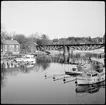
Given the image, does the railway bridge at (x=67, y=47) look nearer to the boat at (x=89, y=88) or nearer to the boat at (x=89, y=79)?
the boat at (x=89, y=79)

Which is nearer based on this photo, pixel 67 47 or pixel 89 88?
pixel 89 88

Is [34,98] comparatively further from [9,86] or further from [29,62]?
[29,62]

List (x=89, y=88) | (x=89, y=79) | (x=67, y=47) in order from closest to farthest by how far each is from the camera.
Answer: (x=89, y=88)
(x=89, y=79)
(x=67, y=47)

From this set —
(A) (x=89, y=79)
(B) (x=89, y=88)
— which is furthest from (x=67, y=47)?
(B) (x=89, y=88)

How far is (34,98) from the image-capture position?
436 centimetres

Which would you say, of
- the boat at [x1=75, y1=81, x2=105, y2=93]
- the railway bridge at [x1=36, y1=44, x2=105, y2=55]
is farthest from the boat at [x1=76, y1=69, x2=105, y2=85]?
the railway bridge at [x1=36, y1=44, x2=105, y2=55]

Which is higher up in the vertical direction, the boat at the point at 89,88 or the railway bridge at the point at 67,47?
the railway bridge at the point at 67,47

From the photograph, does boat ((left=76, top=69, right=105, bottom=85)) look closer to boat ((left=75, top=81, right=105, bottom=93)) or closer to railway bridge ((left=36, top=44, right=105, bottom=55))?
boat ((left=75, top=81, right=105, bottom=93))

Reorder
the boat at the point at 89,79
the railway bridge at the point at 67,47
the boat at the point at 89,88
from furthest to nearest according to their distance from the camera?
the railway bridge at the point at 67,47
the boat at the point at 89,79
the boat at the point at 89,88

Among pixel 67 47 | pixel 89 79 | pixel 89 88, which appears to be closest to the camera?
pixel 89 88

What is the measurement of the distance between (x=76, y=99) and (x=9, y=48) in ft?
48.6

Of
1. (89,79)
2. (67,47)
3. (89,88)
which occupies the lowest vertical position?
(89,88)

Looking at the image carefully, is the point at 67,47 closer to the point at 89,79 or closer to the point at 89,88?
the point at 89,79

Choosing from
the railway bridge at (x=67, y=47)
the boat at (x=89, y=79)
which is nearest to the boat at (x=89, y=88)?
the boat at (x=89, y=79)
